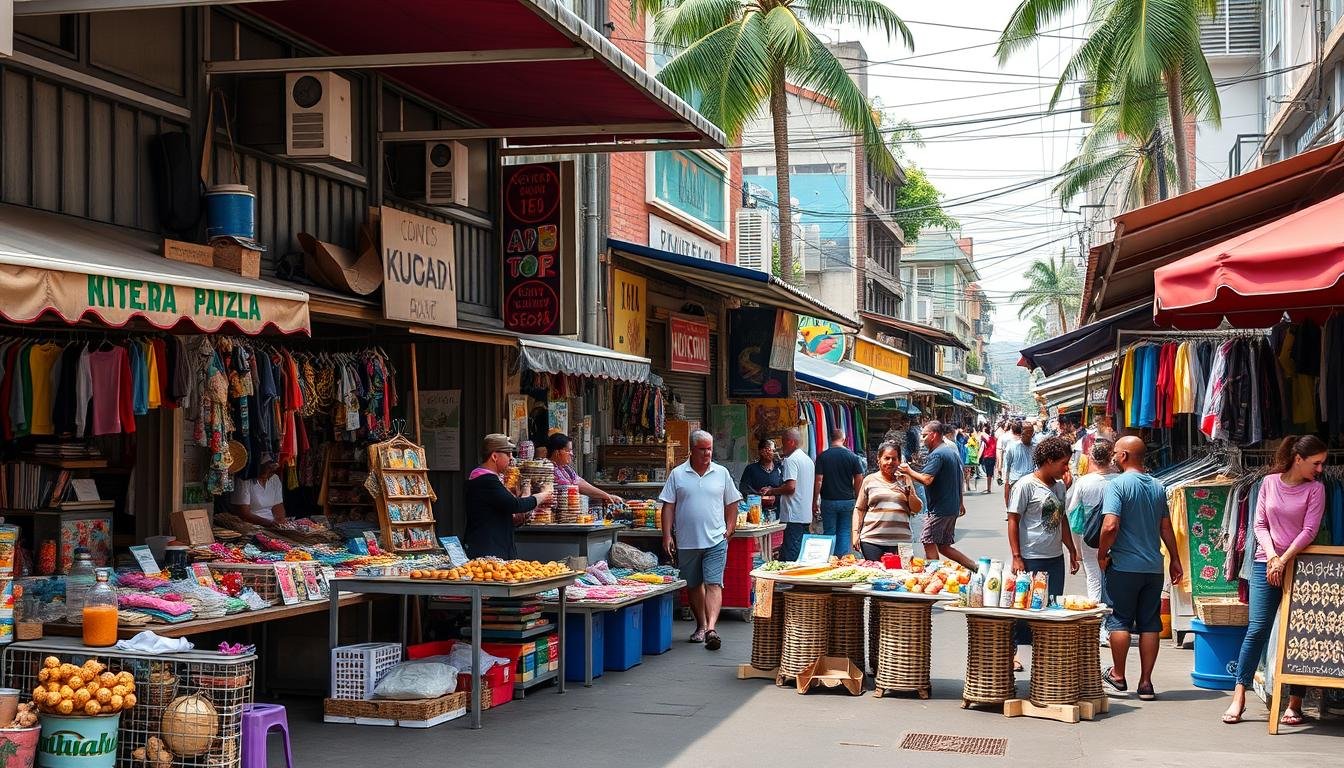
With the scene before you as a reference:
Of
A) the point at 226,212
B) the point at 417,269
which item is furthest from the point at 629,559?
the point at 226,212

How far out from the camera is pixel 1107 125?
123 feet

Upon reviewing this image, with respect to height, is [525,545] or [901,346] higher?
[901,346]

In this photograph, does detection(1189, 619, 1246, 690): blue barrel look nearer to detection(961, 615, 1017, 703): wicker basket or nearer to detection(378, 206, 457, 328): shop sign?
detection(961, 615, 1017, 703): wicker basket

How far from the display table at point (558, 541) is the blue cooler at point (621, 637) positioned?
130 cm

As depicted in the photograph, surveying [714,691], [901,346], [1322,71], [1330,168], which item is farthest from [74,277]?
[901,346]

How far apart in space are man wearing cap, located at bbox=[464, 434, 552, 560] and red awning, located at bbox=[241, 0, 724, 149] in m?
2.82

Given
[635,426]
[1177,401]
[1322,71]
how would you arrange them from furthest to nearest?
[1322,71]
[635,426]
[1177,401]

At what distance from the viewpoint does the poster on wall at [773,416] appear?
73.6ft

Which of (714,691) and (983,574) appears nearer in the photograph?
(983,574)

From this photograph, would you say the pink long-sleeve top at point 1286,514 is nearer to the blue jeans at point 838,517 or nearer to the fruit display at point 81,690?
the fruit display at point 81,690

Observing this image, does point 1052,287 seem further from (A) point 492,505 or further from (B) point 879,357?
(A) point 492,505

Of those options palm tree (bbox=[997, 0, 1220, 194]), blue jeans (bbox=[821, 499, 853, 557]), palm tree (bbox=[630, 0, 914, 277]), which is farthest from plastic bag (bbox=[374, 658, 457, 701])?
palm tree (bbox=[997, 0, 1220, 194])

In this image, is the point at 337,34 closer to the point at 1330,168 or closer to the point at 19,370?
the point at 19,370

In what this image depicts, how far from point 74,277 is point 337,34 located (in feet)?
17.0
